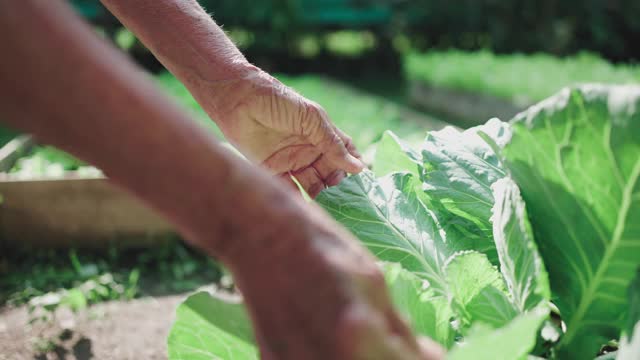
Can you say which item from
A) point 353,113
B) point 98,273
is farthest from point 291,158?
point 353,113

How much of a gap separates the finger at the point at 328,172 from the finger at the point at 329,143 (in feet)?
0.08

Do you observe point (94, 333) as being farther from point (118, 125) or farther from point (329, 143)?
point (118, 125)

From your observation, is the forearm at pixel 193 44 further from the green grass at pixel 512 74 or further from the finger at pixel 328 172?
the green grass at pixel 512 74

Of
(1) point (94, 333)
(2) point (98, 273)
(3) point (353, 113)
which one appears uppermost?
(1) point (94, 333)

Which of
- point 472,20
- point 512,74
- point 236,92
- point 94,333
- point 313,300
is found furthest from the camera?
point 472,20

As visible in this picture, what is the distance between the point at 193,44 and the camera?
1710mm

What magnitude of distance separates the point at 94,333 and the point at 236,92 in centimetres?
124

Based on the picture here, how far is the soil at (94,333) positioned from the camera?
2311 mm

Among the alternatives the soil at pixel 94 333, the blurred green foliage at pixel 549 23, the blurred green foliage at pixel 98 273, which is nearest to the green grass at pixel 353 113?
the blurred green foliage at pixel 98 273

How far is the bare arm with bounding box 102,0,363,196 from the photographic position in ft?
5.57

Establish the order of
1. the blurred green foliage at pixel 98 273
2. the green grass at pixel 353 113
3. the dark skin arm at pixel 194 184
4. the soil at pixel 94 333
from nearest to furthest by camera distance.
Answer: the dark skin arm at pixel 194 184 → the soil at pixel 94 333 → the blurred green foliage at pixel 98 273 → the green grass at pixel 353 113

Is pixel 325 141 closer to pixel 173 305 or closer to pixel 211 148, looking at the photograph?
pixel 211 148

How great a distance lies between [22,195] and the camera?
319 cm

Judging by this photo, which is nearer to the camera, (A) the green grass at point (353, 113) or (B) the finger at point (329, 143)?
(B) the finger at point (329, 143)
